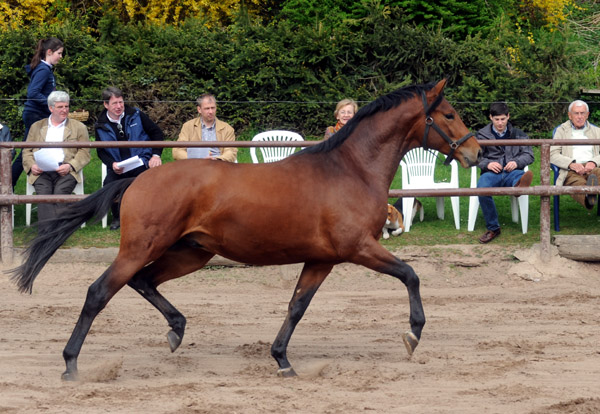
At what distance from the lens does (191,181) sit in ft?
18.9

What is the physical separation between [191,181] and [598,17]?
1436 centimetres

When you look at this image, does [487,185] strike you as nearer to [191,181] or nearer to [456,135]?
[456,135]

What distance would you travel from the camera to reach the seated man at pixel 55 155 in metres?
9.34

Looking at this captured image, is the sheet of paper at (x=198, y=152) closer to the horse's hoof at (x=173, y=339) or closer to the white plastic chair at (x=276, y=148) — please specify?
the white plastic chair at (x=276, y=148)

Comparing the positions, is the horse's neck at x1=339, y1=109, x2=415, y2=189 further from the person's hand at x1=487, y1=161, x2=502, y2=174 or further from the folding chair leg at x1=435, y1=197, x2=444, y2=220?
the folding chair leg at x1=435, y1=197, x2=444, y2=220

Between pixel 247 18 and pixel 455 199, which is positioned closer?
pixel 455 199

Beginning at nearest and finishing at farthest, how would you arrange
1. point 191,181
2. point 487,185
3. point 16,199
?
point 191,181 → point 16,199 → point 487,185

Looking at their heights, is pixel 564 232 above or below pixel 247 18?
below

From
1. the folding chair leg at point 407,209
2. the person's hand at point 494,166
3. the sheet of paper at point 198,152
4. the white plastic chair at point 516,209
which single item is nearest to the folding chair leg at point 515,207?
the white plastic chair at point 516,209

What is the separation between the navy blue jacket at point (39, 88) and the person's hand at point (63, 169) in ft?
2.86

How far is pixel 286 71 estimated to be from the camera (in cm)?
1361

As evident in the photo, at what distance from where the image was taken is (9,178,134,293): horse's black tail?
5.98 metres

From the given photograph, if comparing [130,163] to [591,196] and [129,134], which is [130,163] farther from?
[591,196]

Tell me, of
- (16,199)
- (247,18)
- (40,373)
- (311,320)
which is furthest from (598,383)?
(247,18)
